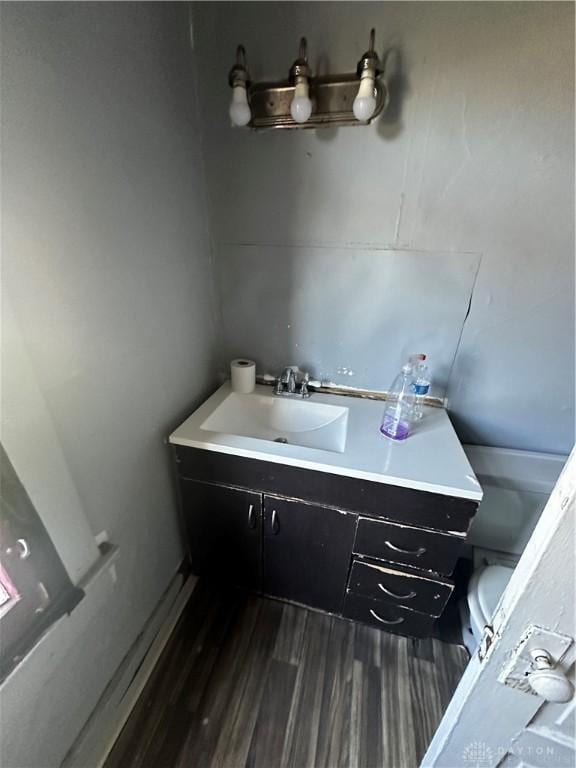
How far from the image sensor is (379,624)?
3.88 ft

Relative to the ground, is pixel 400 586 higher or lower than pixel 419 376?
lower

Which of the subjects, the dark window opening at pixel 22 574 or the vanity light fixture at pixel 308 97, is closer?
the dark window opening at pixel 22 574

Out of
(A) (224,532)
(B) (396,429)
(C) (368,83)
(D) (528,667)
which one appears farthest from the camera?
(A) (224,532)

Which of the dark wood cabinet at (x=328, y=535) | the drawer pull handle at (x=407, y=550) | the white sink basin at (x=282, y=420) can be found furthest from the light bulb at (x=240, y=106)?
the drawer pull handle at (x=407, y=550)

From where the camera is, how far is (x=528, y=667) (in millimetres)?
491

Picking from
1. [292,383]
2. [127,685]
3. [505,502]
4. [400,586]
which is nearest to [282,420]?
[292,383]

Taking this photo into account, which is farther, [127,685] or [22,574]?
[127,685]

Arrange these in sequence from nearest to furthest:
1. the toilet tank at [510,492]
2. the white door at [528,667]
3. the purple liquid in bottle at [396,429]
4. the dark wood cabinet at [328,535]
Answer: the white door at [528,667], the dark wood cabinet at [328,535], the purple liquid in bottle at [396,429], the toilet tank at [510,492]

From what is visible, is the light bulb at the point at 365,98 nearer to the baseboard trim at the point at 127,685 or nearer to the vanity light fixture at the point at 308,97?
the vanity light fixture at the point at 308,97

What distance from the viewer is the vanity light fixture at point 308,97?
2.79 ft

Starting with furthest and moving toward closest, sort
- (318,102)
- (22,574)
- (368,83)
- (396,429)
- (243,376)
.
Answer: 1. (243,376)
2. (396,429)
3. (318,102)
4. (368,83)
5. (22,574)

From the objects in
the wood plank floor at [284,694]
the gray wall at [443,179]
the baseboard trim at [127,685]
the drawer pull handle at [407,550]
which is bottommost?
the wood plank floor at [284,694]

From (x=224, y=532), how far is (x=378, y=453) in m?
0.65

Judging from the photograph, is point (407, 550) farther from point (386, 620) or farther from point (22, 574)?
point (22, 574)
